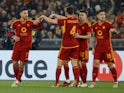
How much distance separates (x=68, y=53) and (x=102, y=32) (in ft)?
3.57

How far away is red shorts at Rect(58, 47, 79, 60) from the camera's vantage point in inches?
617

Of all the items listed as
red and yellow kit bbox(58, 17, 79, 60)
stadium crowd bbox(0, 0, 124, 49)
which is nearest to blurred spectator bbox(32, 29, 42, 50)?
stadium crowd bbox(0, 0, 124, 49)

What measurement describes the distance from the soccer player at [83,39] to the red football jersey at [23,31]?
1.15 m

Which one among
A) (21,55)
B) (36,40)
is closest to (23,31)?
(21,55)

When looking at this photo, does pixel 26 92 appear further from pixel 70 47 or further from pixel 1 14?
pixel 1 14

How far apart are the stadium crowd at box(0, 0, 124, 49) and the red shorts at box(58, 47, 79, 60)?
4652mm

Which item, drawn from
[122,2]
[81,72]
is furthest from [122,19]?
[81,72]

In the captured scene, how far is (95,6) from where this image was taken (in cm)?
2170

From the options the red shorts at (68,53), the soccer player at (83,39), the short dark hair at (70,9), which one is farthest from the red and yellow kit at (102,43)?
the short dark hair at (70,9)

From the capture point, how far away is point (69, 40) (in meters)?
15.6

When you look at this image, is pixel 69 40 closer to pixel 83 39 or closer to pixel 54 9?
pixel 83 39

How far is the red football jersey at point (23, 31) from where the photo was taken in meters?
16.0

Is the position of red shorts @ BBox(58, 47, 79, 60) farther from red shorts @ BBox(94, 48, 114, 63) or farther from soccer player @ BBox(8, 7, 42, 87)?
soccer player @ BBox(8, 7, 42, 87)

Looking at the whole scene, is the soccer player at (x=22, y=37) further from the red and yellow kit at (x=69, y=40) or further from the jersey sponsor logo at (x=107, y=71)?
the jersey sponsor logo at (x=107, y=71)
